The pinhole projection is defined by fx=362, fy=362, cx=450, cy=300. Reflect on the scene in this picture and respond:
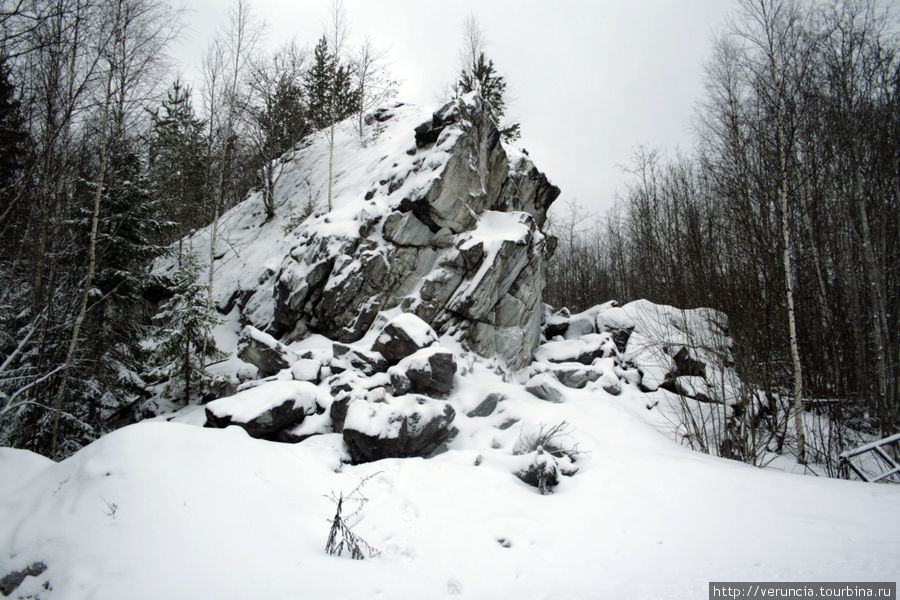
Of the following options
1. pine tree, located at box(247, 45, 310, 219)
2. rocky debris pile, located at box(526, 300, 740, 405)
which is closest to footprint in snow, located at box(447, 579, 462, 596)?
rocky debris pile, located at box(526, 300, 740, 405)

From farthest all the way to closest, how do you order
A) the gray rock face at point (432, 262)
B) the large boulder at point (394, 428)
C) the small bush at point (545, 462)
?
1. the gray rock face at point (432, 262)
2. the large boulder at point (394, 428)
3. the small bush at point (545, 462)

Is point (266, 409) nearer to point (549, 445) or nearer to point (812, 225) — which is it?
point (549, 445)

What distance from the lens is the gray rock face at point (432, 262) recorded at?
11211 mm

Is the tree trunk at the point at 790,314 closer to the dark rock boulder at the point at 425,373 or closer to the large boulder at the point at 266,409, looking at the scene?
the dark rock boulder at the point at 425,373

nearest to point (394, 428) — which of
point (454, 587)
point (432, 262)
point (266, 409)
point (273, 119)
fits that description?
point (266, 409)

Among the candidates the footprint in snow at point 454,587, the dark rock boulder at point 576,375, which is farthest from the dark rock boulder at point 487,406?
the footprint in snow at point 454,587

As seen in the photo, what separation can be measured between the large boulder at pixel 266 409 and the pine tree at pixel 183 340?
3.58 meters

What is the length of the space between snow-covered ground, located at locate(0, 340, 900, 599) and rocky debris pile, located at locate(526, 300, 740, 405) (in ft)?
8.97

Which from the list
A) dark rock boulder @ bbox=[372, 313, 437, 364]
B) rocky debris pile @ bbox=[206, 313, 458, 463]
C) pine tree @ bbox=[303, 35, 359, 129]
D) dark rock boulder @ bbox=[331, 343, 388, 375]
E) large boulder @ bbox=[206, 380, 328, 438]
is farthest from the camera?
pine tree @ bbox=[303, 35, 359, 129]

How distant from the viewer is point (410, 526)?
424 cm

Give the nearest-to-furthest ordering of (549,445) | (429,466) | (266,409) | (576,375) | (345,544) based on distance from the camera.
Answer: (345,544)
(429,466)
(549,445)
(266,409)
(576,375)

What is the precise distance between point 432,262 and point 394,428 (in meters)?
6.46

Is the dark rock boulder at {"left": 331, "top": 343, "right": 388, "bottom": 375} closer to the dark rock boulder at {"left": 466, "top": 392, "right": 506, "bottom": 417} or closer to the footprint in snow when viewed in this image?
the dark rock boulder at {"left": 466, "top": 392, "right": 506, "bottom": 417}

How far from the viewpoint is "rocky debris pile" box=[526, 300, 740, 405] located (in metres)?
7.62
